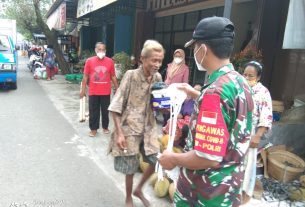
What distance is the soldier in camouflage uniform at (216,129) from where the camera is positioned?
157cm

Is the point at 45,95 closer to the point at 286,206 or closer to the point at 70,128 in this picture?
the point at 70,128

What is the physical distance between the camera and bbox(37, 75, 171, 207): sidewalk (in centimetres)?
398

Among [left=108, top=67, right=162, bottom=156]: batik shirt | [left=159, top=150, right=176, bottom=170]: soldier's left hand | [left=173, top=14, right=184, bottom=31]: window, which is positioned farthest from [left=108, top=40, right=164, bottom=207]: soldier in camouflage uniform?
[left=173, top=14, right=184, bottom=31]: window

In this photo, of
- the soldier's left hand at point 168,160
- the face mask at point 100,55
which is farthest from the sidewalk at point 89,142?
the soldier's left hand at point 168,160

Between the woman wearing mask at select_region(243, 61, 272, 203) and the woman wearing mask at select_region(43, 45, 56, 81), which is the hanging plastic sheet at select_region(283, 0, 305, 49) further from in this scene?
the woman wearing mask at select_region(43, 45, 56, 81)

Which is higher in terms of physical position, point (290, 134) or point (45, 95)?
point (290, 134)

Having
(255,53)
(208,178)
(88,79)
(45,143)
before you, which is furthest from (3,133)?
(208,178)

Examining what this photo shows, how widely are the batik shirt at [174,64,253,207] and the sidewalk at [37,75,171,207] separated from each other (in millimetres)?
1941

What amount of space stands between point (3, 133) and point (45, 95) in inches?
188

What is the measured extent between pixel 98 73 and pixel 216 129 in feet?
15.6

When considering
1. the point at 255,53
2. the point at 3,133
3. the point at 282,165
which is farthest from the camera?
the point at 3,133

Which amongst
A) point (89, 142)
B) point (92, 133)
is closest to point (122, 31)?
point (92, 133)

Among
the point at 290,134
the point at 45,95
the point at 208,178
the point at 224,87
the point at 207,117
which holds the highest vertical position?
the point at 224,87

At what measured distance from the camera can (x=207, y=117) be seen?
1562 mm
